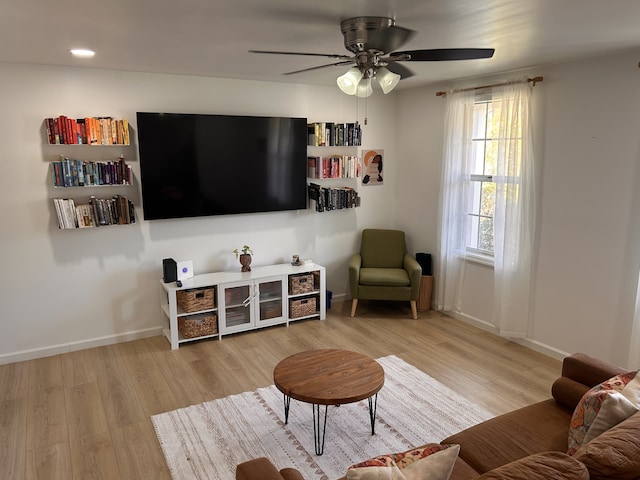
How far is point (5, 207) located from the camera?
3.90 m

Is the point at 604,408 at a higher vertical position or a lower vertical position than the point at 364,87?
lower

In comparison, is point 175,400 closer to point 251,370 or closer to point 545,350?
point 251,370

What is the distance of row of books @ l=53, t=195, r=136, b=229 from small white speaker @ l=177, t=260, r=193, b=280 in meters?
0.59

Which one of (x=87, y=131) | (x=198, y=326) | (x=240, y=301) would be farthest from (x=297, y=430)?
(x=87, y=131)

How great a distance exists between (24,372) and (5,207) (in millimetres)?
1356

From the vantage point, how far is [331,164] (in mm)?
5188

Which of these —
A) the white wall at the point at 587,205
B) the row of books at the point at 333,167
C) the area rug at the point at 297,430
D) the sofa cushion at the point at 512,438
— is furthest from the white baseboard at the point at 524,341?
the row of books at the point at 333,167

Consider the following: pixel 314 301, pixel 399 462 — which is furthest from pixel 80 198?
pixel 399 462

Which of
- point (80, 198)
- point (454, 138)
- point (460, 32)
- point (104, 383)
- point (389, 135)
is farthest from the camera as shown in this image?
point (389, 135)

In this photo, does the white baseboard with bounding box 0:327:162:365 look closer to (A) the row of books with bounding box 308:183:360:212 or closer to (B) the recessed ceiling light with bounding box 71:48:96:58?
(A) the row of books with bounding box 308:183:360:212

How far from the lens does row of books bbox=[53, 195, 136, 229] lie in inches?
156

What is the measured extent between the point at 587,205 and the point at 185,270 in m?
3.51

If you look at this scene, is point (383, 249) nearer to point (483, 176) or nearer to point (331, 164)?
point (331, 164)

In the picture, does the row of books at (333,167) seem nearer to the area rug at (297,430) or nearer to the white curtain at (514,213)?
the white curtain at (514,213)
